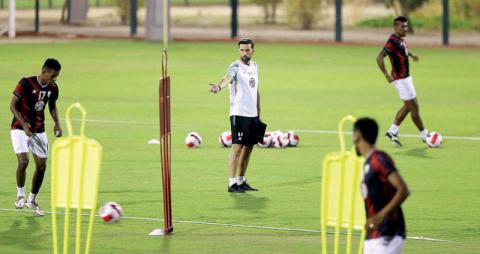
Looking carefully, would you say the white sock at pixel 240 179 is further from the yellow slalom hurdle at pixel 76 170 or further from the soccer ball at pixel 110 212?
the yellow slalom hurdle at pixel 76 170

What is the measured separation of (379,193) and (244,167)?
8.28 metres

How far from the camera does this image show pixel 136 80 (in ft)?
126

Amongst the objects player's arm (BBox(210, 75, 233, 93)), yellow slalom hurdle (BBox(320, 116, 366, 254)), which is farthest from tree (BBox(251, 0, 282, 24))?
yellow slalom hurdle (BBox(320, 116, 366, 254))

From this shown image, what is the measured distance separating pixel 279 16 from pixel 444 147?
49634mm

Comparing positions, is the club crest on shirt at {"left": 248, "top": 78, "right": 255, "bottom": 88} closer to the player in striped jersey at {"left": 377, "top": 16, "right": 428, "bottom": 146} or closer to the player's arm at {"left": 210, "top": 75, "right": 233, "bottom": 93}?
the player's arm at {"left": 210, "top": 75, "right": 233, "bottom": 93}

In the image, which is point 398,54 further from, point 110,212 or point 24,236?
point 24,236

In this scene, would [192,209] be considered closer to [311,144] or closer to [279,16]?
[311,144]

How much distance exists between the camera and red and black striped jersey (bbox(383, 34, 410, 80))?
942 inches

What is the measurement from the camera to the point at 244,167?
19.1 metres

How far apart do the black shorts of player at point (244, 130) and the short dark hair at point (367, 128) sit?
27.1 feet

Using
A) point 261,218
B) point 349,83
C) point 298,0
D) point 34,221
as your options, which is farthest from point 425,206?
point 298,0

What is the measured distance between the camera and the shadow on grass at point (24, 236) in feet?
50.3

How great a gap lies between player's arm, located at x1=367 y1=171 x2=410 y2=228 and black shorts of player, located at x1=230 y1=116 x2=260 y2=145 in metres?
8.34

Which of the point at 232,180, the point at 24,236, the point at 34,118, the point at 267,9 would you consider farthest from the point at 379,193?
the point at 267,9
